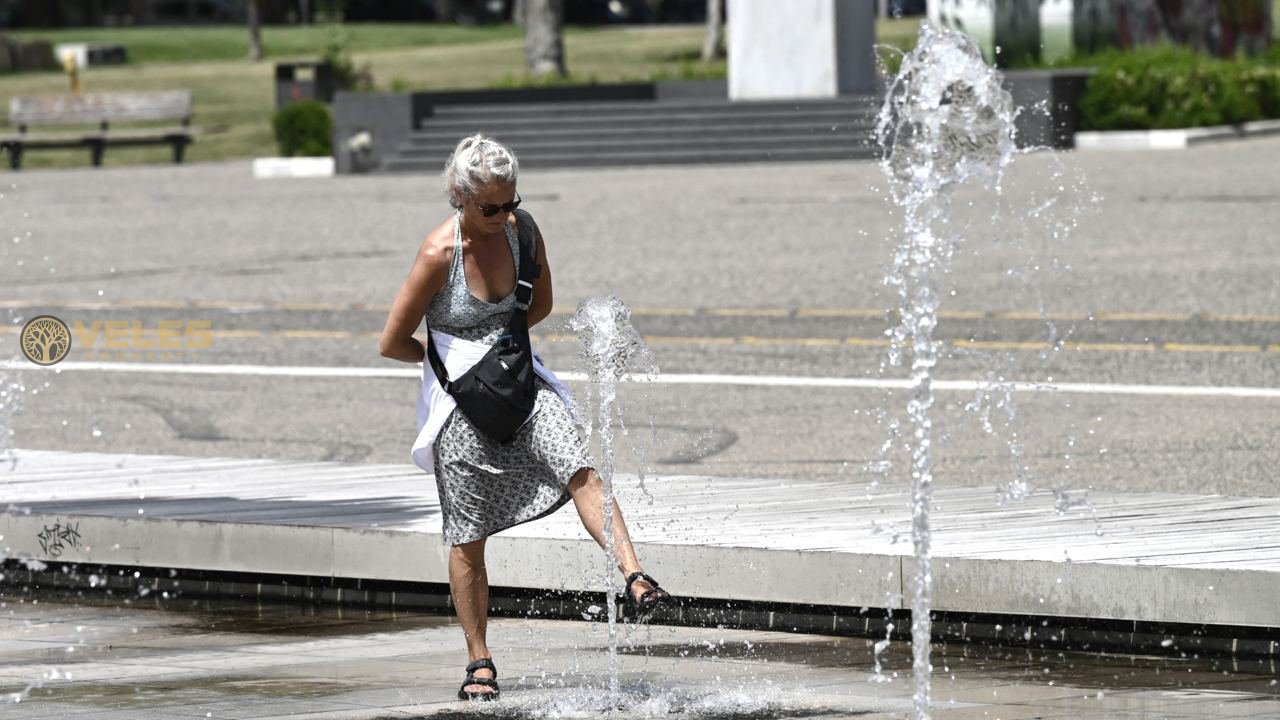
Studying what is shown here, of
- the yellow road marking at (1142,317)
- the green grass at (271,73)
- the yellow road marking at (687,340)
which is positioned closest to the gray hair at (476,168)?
the yellow road marking at (687,340)

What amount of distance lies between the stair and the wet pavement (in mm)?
25471

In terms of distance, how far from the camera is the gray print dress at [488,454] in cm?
636

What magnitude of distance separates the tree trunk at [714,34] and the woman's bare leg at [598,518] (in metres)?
54.6

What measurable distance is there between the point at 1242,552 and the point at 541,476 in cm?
219

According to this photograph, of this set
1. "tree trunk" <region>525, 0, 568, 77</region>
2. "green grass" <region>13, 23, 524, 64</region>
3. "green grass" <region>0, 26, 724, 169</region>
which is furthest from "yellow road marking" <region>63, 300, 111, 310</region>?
"green grass" <region>13, 23, 524, 64</region>

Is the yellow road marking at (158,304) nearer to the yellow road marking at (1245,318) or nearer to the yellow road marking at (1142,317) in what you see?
the yellow road marking at (1142,317)

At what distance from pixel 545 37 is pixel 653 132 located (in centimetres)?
1506

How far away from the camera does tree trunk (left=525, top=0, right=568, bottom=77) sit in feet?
161

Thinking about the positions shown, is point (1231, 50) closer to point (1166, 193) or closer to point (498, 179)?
point (1166, 193)

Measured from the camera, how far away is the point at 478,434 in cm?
638

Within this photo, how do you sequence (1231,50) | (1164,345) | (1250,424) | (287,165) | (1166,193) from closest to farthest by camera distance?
(1250,424) → (1164,345) → (1166,193) → (287,165) → (1231,50)

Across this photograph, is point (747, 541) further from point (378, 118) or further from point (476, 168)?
point (378, 118)

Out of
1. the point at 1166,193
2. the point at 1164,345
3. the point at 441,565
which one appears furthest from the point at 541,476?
the point at 1166,193

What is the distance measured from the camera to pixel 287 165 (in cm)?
3656
